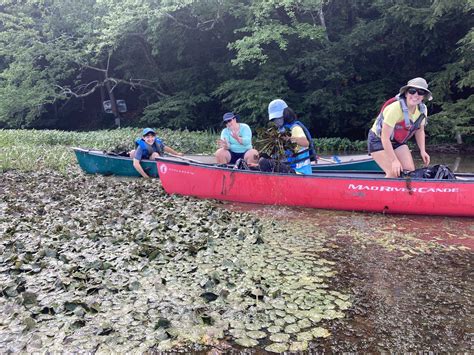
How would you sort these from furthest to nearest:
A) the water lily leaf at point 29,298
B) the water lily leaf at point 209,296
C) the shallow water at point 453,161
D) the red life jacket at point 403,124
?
the shallow water at point 453,161
the red life jacket at point 403,124
the water lily leaf at point 209,296
the water lily leaf at point 29,298

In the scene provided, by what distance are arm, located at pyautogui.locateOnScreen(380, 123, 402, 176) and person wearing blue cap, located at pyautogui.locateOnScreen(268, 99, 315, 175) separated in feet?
3.36

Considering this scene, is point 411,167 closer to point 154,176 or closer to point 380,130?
point 380,130

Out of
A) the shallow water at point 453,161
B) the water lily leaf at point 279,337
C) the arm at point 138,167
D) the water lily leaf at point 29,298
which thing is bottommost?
the shallow water at point 453,161

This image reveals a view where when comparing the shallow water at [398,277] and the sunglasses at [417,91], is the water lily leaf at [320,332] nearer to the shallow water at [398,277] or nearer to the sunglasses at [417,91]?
the shallow water at [398,277]

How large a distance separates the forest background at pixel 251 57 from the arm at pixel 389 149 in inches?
239

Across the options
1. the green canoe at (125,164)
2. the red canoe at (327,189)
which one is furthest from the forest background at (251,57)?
the red canoe at (327,189)

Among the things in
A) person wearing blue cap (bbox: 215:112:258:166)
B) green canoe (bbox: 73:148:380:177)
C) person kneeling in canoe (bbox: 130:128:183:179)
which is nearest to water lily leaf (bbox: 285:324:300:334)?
person wearing blue cap (bbox: 215:112:258:166)

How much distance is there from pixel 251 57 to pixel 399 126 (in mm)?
10303

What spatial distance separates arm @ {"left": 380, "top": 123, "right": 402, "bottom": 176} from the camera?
5309 millimetres

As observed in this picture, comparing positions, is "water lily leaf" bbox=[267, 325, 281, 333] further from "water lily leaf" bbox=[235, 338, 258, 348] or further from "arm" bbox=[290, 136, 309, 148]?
"arm" bbox=[290, 136, 309, 148]

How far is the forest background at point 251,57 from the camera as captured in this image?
43.8ft

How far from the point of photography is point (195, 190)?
22.2 ft

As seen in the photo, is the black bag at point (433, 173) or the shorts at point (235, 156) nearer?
the black bag at point (433, 173)

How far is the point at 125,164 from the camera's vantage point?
28.8ft
